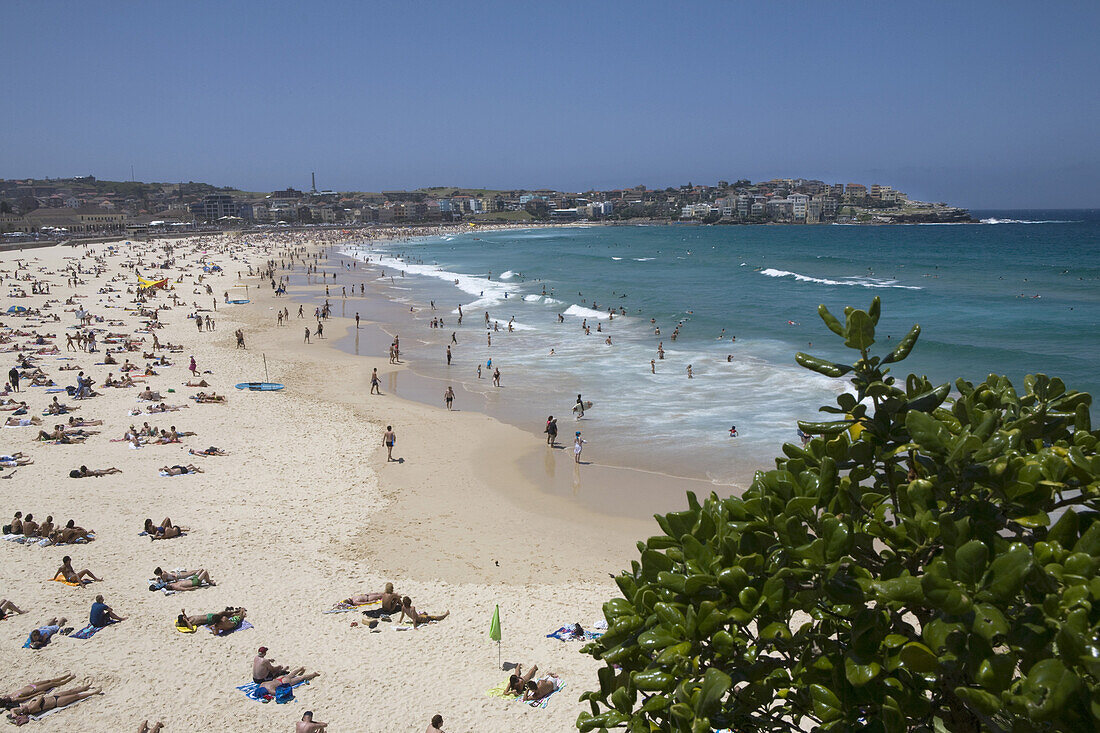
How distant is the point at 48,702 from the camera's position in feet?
28.8

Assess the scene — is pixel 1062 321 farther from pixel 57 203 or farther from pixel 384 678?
pixel 57 203

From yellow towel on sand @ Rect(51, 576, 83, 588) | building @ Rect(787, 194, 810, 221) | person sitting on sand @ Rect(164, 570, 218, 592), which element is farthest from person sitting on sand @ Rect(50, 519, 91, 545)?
building @ Rect(787, 194, 810, 221)

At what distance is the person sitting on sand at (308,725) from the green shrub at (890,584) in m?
5.44

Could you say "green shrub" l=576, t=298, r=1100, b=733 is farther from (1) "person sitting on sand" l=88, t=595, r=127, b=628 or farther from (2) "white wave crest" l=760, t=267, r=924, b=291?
(2) "white wave crest" l=760, t=267, r=924, b=291

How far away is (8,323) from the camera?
3578cm

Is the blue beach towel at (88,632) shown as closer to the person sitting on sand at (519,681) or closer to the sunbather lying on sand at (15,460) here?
the person sitting on sand at (519,681)

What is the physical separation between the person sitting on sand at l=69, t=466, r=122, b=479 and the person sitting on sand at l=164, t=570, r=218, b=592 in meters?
6.32

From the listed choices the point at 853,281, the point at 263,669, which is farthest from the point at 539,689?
the point at 853,281

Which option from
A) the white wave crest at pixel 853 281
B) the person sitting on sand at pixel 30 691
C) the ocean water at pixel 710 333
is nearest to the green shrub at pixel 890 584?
the person sitting on sand at pixel 30 691

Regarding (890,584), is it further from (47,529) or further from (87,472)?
(87,472)

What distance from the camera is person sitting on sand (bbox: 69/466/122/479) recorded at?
53.7ft

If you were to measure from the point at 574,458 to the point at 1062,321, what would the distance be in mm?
33689

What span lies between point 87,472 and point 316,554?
7.02 m

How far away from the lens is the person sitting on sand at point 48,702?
8586 mm
